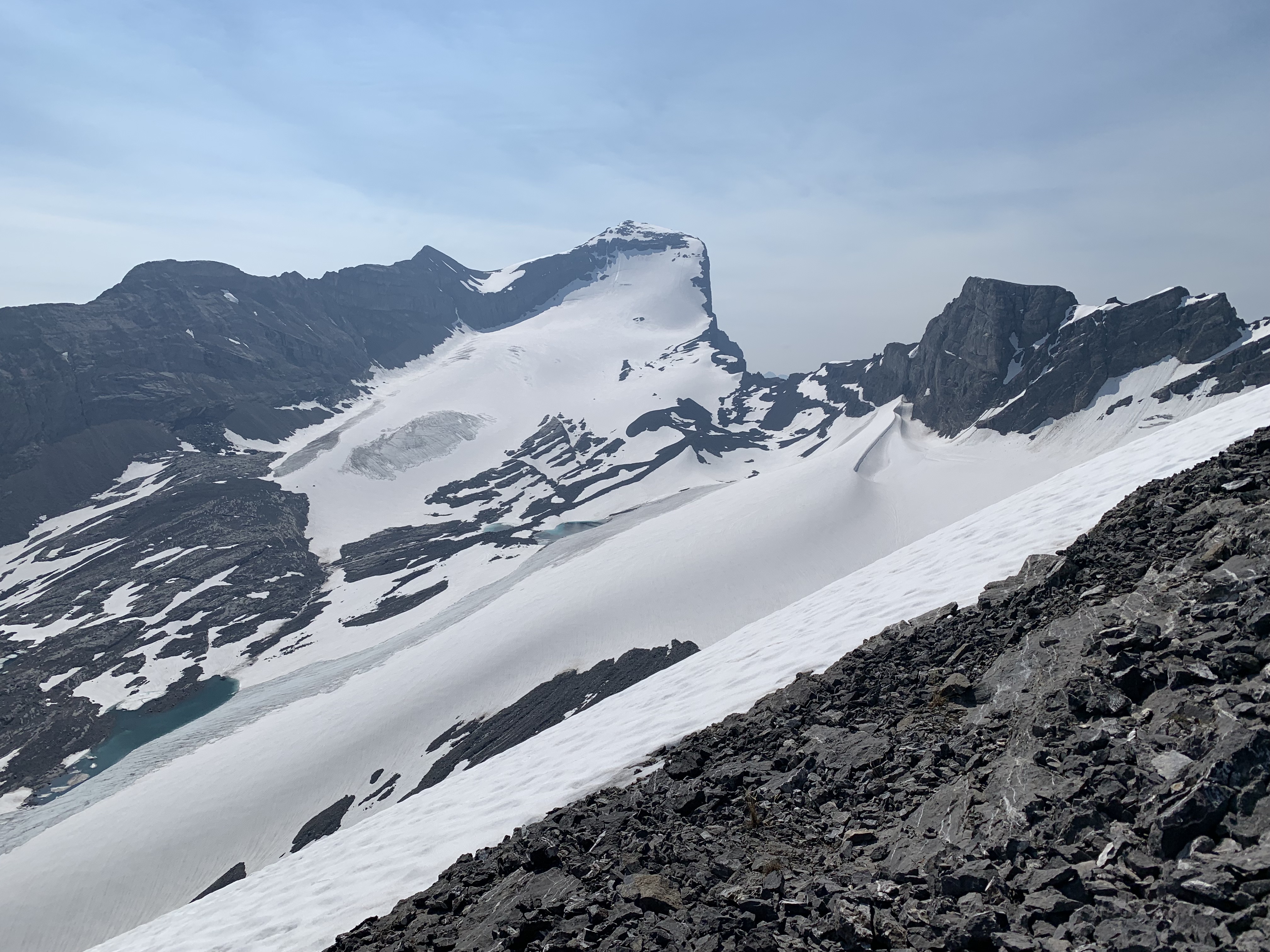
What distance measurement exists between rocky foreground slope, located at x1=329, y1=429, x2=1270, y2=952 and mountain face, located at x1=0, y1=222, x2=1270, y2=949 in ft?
33.9

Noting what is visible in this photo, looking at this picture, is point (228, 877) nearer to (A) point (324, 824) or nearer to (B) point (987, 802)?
(A) point (324, 824)

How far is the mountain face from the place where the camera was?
174 feet

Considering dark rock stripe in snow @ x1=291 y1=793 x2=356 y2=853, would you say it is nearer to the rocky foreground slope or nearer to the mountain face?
the mountain face

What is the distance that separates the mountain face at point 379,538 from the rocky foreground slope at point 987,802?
10.3 metres

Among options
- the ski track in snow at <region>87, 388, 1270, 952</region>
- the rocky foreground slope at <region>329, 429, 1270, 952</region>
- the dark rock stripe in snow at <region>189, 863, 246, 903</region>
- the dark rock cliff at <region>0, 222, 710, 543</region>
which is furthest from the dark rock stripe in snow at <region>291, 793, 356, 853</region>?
the dark rock cliff at <region>0, 222, 710, 543</region>

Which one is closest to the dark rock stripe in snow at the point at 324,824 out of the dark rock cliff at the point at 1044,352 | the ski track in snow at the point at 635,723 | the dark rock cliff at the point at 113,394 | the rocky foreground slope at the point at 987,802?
the ski track in snow at the point at 635,723

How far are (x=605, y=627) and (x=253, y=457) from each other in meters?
120

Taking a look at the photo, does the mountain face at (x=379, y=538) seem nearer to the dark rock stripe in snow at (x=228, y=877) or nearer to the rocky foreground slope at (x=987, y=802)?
the dark rock stripe in snow at (x=228, y=877)

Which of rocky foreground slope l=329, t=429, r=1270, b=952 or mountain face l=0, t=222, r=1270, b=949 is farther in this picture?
mountain face l=0, t=222, r=1270, b=949

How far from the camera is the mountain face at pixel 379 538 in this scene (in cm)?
5316

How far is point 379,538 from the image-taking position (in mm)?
128500

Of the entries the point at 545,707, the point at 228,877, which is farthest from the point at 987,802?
the point at 228,877

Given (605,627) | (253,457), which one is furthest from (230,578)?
(605,627)

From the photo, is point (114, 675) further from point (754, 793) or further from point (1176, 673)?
point (1176, 673)
